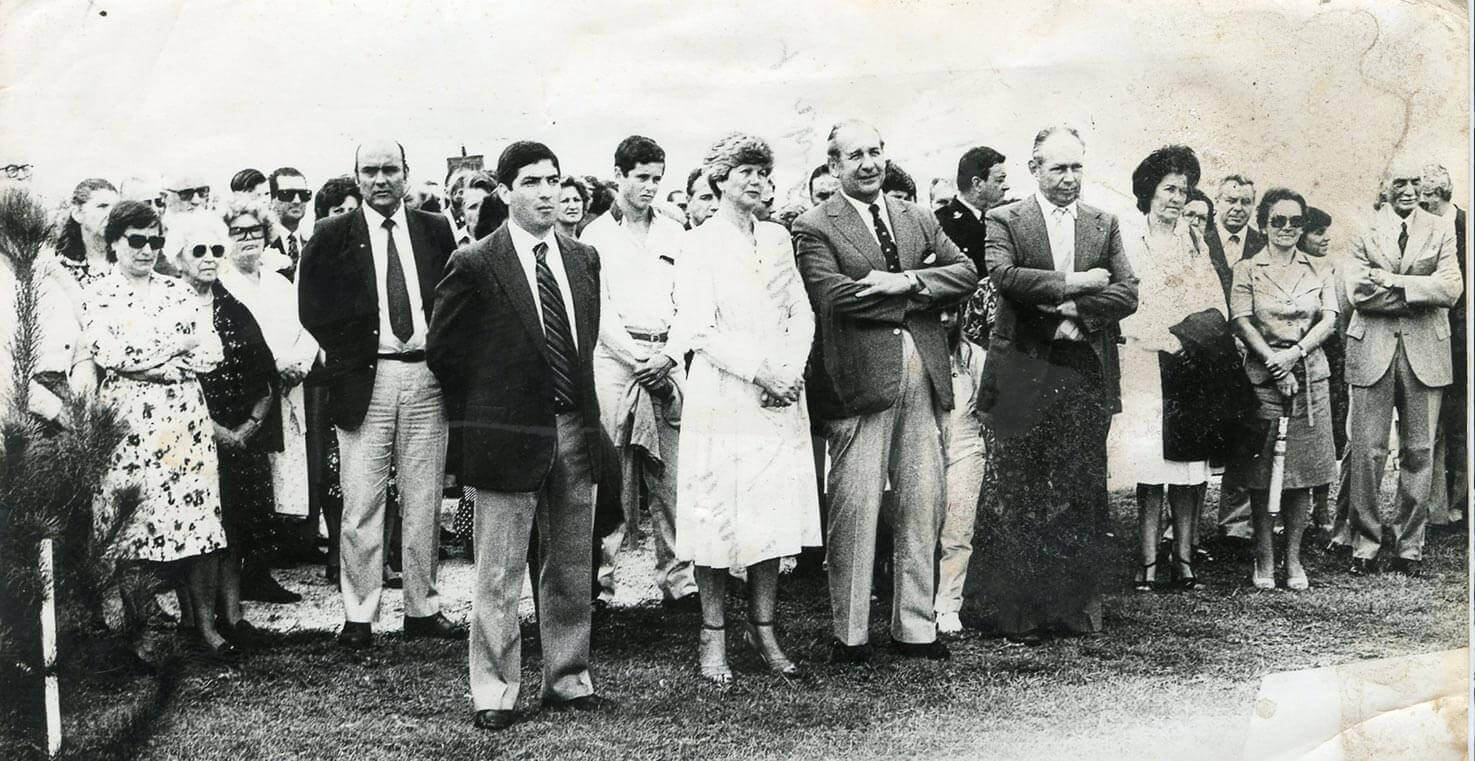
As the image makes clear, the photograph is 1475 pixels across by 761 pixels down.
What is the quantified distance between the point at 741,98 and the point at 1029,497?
1.53 metres

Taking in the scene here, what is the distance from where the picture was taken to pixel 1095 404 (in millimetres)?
4105

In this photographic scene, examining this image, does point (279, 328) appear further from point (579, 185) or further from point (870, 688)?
point (870, 688)

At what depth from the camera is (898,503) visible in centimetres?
402

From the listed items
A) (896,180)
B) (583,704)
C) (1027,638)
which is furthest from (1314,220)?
(583,704)

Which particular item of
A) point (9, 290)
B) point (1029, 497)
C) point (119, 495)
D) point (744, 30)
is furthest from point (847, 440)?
point (9, 290)

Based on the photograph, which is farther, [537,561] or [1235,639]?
[1235,639]

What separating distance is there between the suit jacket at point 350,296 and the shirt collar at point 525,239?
0.22 m

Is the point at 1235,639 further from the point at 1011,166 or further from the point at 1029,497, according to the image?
the point at 1011,166

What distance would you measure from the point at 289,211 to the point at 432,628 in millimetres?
1301

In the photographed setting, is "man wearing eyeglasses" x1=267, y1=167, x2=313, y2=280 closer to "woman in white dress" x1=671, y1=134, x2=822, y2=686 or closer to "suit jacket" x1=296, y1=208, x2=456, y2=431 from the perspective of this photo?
"suit jacket" x1=296, y1=208, x2=456, y2=431

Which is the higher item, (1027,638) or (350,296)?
(350,296)

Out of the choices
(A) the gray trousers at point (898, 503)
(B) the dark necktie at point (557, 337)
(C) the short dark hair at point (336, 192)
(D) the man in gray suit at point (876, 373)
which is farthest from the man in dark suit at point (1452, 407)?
(C) the short dark hair at point (336, 192)

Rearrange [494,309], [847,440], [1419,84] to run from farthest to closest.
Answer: [1419,84]
[847,440]
[494,309]

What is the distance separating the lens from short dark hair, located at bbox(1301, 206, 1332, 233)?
13.9 feet
